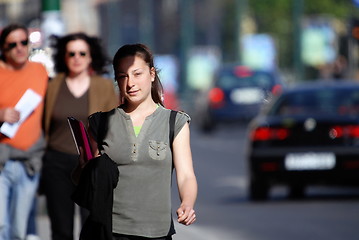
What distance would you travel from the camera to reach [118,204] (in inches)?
239

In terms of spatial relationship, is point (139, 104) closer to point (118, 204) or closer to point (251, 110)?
point (118, 204)

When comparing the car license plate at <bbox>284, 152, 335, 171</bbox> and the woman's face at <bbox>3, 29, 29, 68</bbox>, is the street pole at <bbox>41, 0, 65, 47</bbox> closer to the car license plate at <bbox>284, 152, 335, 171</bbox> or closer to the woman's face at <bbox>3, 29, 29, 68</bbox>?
the car license plate at <bbox>284, 152, 335, 171</bbox>

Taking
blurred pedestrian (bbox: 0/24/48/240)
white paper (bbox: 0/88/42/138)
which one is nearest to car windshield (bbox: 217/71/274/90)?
blurred pedestrian (bbox: 0/24/48/240)

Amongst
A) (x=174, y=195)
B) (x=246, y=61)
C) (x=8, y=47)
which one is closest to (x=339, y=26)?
(x=246, y=61)

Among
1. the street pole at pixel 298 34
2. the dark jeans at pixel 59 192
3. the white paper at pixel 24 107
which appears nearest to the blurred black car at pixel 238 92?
the street pole at pixel 298 34

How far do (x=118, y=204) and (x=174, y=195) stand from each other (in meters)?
13.1

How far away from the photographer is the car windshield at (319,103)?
1603 centimetres

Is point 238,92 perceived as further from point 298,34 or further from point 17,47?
point 17,47

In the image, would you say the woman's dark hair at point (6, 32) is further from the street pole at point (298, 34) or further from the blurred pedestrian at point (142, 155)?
the street pole at point (298, 34)

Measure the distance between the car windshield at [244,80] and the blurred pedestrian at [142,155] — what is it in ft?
95.0

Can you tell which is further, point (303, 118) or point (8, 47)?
point (303, 118)

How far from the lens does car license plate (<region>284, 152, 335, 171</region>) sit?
51.6 ft

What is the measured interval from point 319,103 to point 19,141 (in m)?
7.55

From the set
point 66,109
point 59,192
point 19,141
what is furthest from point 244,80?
point 59,192
